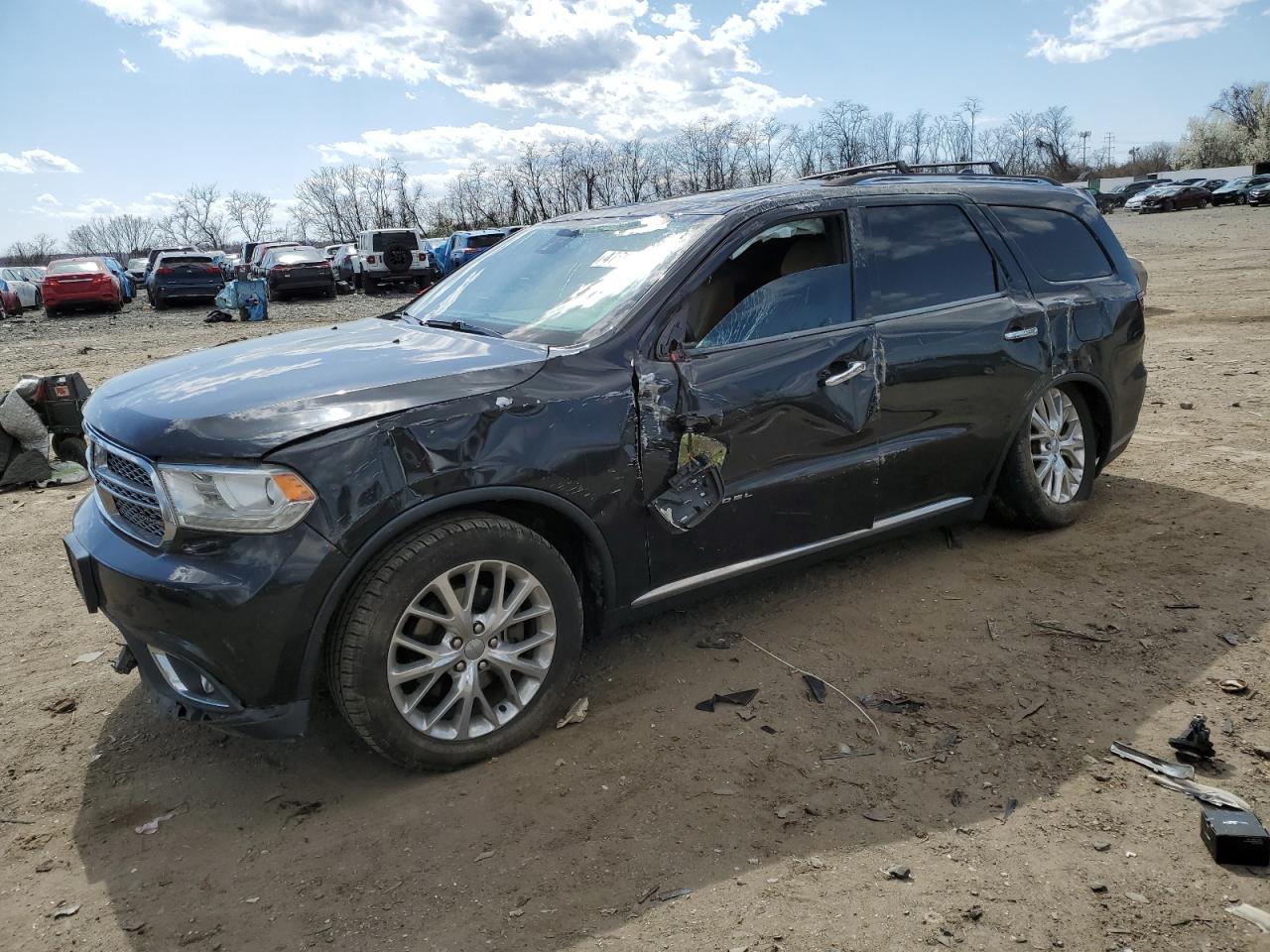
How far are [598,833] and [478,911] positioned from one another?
430mm

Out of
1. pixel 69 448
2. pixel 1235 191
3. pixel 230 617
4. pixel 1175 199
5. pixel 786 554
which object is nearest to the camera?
pixel 230 617

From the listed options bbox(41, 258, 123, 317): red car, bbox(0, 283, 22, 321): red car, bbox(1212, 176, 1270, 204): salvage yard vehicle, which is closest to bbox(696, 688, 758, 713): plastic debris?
bbox(41, 258, 123, 317): red car

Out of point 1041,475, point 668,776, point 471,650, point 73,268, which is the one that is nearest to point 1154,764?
point 668,776

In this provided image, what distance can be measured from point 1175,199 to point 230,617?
61467 millimetres

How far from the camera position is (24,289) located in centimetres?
2581

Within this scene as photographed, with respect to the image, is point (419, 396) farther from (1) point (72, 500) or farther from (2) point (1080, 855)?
(1) point (72, 500)

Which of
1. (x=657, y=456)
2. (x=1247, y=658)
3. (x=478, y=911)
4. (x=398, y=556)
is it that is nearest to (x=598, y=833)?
(x=478, y=911)

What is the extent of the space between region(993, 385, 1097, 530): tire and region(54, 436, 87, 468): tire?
670 cm

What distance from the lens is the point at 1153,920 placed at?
2.35 metres

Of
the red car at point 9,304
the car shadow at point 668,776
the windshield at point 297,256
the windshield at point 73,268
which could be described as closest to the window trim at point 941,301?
the car shadow at point 668,776

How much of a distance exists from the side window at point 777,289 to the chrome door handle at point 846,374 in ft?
0.63

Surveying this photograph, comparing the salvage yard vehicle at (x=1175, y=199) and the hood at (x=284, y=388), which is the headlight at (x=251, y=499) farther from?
the salvage yard vehicle at (x=1175, y=199)

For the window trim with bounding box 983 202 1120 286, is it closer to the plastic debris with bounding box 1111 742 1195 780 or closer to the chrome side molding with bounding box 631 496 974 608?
the chrome side molding with bounding box 631 496 974 608

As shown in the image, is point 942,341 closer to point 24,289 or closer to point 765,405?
point 765,405
